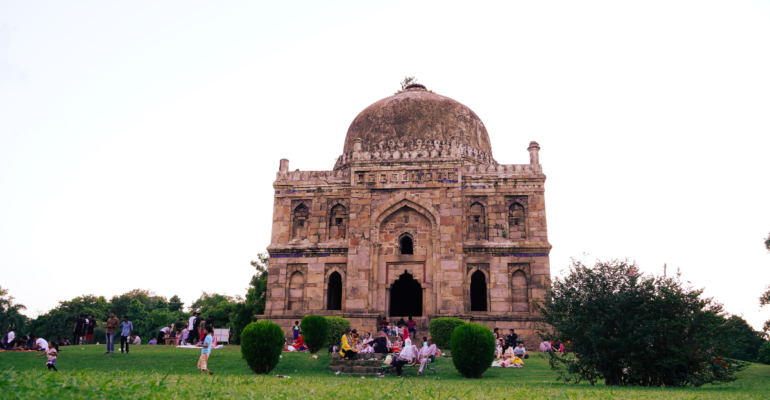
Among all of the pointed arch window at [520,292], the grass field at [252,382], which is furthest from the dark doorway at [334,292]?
the pointed arch window at [520,292]

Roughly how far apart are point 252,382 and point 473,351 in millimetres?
5691

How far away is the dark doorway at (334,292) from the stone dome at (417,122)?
6.47 m

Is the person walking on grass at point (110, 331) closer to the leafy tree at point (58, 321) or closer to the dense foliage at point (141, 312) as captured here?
the dense foliage at point (141, 312)

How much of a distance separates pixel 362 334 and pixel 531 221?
8.25 m

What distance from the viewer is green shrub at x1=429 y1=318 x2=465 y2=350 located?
19188mm

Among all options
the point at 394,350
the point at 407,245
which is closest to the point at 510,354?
the point at 394,350

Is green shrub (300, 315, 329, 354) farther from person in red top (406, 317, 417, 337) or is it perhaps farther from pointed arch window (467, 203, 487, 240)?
pointed arch window (467, 203, 487, 240)

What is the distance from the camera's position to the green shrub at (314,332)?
17641 mm

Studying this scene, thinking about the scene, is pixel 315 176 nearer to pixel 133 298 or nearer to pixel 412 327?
pixel 412 327

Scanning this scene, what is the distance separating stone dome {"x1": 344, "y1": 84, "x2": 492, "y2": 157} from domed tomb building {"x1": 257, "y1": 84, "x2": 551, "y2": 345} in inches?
80.4

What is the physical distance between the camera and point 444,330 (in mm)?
19266

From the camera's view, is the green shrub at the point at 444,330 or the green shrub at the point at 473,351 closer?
the green shrub at the point at 473,351

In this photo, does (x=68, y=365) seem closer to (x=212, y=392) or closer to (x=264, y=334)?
(x=264, y=334)

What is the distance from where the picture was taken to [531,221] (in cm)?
2358
